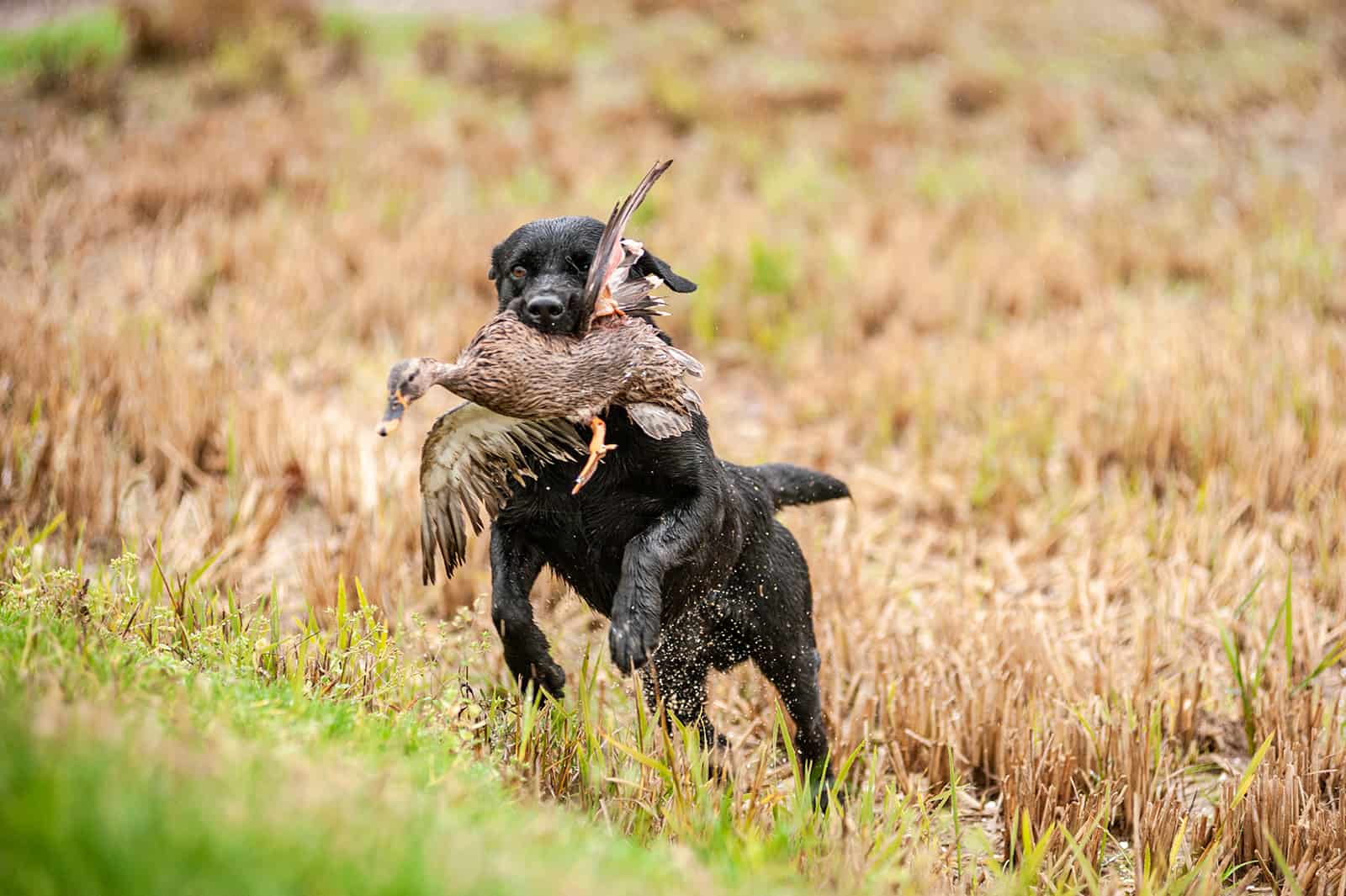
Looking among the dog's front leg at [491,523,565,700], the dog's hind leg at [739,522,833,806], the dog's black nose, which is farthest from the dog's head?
the dog's hind leg at [739,522,833,806]

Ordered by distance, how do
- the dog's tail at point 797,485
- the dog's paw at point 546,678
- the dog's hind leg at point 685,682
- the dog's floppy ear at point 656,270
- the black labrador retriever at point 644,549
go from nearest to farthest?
the black labrador retriever at point 644,549
the dog's paw at point 546,678
the dog's floppy ear at point 656,270
the dog's hind leg at point 685,682
the dog's tail at point 797,485

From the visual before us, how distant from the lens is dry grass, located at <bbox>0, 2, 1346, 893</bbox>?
10.3 ft

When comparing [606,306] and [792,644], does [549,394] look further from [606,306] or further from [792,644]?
[792,644]

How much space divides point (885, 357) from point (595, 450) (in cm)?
410

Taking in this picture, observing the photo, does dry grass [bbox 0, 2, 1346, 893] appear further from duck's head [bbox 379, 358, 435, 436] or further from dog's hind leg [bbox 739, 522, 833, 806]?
duck's head [bbox 379, 358, 435, 436]

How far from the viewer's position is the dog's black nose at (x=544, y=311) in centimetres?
235

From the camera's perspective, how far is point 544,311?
2.35m

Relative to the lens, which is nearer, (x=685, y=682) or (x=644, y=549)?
(x=644, y=549)

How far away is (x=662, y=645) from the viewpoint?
279 cm

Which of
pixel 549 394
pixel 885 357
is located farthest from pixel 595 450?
pixel 885 357

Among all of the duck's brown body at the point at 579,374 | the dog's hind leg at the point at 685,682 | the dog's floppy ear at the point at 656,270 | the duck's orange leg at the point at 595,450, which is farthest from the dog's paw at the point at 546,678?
the dog's floppy ear at the point at 656,270

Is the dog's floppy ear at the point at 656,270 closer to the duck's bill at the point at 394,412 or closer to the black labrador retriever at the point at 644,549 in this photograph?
the black labrador retriever at the point at 644,549

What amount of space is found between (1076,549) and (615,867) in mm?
3240

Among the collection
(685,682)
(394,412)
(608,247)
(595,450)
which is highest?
(608,247)
